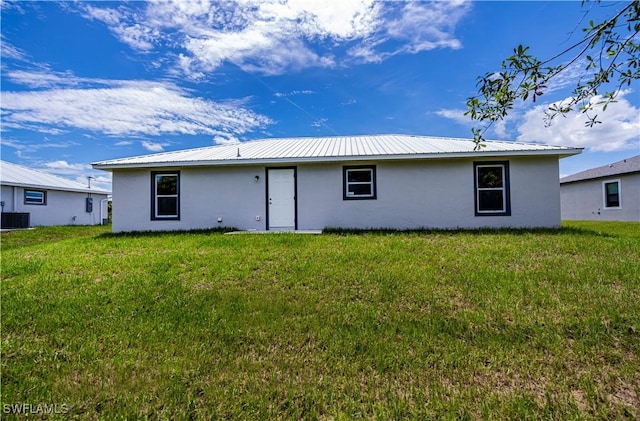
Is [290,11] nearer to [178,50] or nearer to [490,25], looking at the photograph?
[490,25]

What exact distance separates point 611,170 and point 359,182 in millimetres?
16622

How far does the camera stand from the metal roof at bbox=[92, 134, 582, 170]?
9562 mm

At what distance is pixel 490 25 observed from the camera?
18.9 feet

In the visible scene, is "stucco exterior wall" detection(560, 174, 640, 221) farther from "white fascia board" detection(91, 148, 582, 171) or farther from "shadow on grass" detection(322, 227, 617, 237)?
"white fascia board" detection(91, 148, 582, 171)

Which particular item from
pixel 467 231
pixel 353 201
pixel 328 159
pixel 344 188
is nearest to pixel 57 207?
pixel 328 159

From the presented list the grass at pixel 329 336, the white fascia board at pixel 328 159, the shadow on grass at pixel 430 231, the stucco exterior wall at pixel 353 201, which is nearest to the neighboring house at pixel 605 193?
the shadow on grass at pixel 430 231

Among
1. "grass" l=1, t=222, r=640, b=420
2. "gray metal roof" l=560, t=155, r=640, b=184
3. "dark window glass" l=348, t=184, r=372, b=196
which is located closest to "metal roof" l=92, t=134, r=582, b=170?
"dark window glass" l=348, t=184, r=372, b=196

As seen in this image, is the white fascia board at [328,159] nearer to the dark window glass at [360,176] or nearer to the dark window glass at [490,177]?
the dark window glass at [490,177]

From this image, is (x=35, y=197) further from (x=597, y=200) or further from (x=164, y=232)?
(x=597, y=200)

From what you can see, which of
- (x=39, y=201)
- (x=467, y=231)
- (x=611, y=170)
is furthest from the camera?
(x=39, y=201)

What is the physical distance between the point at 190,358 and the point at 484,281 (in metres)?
4.52

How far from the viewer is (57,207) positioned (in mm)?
18500

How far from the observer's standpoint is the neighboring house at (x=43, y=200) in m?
15.6

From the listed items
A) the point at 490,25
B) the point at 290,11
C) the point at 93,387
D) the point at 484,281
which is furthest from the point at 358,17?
the point at 93,387
